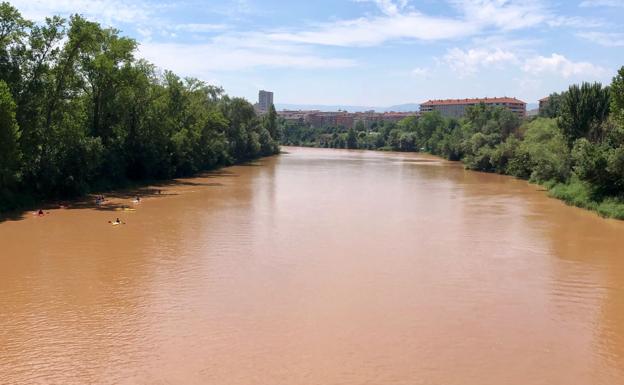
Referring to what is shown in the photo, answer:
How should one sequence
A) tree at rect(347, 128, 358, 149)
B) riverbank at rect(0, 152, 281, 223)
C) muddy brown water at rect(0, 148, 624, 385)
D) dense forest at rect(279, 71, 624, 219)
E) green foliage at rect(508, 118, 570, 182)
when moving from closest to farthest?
muddy brown water at rect(0, 148, 624, 385) → riverbank at rect(0, 152, 281, 223) → dense forest at rect(279, 71, 624, 219) → green foliage at rect(508, 118, 570, 182) → tree at rect(347, 128, 358, 149)

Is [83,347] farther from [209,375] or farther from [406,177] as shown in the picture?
[406,177]

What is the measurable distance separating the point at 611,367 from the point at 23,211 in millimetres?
28037

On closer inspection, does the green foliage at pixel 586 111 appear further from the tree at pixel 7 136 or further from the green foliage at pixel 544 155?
the tree at pixel 7 136

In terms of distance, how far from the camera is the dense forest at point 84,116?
30562 millimetres

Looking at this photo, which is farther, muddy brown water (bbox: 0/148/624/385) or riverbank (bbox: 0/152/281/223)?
riverbank (bbox: 0/152/281/223)

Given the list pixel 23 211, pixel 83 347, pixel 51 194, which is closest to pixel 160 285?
pixel 83 347

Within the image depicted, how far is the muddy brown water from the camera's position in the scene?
38.3 feet

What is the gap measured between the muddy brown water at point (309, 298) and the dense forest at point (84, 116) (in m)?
4.22

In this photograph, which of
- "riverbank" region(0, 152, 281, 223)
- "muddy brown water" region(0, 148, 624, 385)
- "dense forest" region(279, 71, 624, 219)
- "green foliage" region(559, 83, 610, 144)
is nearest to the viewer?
"muddy brown water" region(0, 148, 624, 385)

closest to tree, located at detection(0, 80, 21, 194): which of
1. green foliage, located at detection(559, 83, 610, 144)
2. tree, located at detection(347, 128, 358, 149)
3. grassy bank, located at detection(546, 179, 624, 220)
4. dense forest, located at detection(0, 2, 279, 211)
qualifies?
dense forest, located at detection(0, 2, 279, 211)

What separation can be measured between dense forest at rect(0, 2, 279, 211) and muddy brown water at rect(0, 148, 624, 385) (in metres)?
4.22

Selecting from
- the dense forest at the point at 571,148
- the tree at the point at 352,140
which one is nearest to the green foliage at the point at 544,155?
the dense forest at the point at 571,148

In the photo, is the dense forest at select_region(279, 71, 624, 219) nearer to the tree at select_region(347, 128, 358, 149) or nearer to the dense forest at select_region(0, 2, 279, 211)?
the dense forest at select_region(0, 2, 279, 211)

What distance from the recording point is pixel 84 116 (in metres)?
36.2
